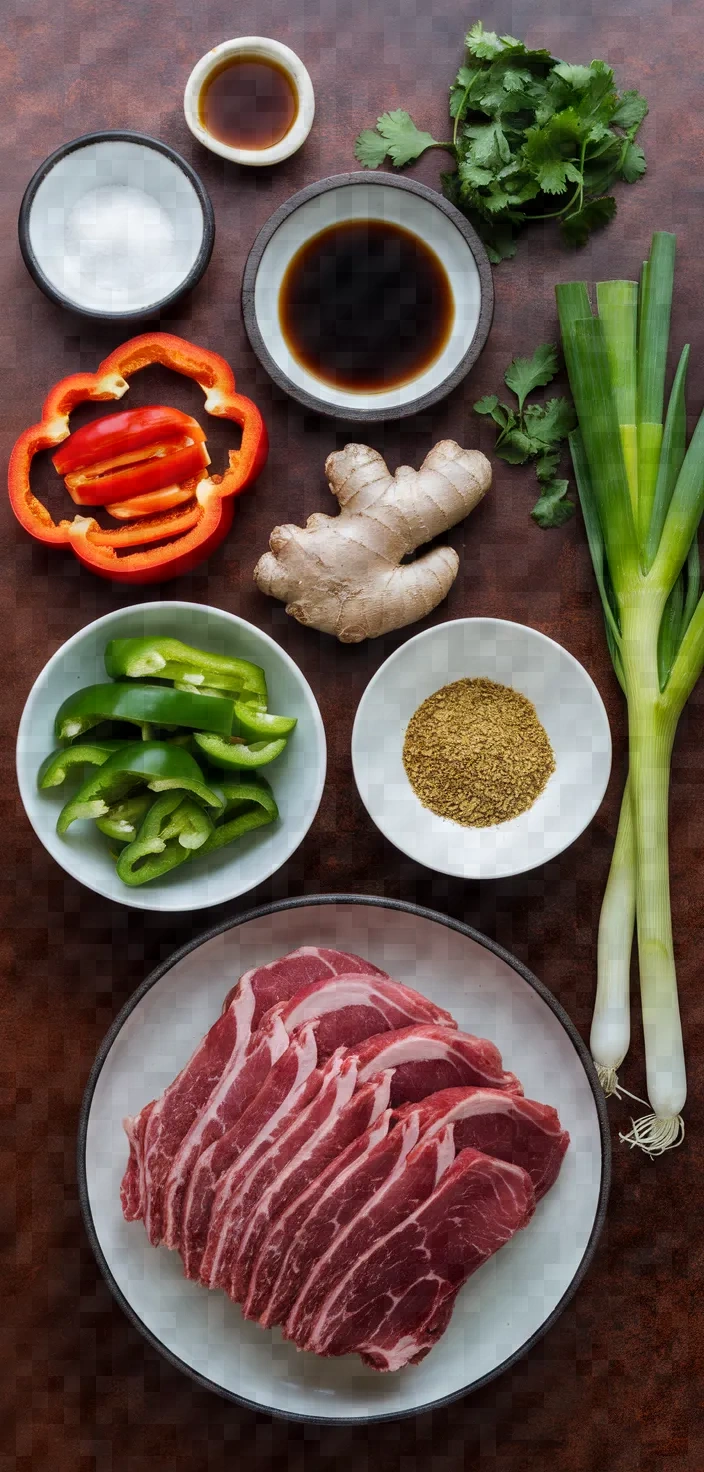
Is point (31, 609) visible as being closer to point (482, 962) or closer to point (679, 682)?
point (482, 962)

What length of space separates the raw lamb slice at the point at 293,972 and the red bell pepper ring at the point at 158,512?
0.99 meters

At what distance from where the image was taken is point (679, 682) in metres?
2.53

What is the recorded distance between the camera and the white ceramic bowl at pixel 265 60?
2561 mm

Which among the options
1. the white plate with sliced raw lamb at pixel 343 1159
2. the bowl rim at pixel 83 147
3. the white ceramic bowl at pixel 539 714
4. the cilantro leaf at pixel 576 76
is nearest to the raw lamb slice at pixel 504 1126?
the white plate with sliced raw lamb at pixel 343 1159

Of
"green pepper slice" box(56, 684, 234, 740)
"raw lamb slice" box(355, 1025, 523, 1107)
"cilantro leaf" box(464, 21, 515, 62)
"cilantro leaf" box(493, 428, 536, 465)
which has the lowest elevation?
"raw lamb slice" box(355, 1025, 523, 1107)

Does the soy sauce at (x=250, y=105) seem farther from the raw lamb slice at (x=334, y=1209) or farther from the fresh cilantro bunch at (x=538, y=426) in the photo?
the raw lamb slice at (x=334, y=1209)

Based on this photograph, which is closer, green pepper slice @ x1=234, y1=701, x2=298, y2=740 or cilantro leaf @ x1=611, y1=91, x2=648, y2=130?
green pepper slice @ x1=234, y1=701, x2=298, y2=740

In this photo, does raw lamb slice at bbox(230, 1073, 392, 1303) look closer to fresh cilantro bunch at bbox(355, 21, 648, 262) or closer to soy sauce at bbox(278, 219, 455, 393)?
soy sauce at bbox(278, 219, 455, 393)

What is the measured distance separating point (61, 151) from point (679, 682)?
78.2 inches

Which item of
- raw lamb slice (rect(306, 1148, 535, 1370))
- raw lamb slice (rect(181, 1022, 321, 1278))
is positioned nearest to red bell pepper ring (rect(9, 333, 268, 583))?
raw lamb slice (rect(181, 1022, 321, 1278))

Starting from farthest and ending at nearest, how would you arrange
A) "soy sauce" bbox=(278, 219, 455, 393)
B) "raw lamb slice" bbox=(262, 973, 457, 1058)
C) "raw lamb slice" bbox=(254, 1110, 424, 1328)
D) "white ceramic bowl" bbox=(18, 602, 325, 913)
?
"soy sauce" bbox=(278, 219, 455, 393) < "white ceramic bowl" bbox=(18, 602, 325, 913) < "raw lamb slice" bbox=(262, 973, 457, 1058) < "raw lamb slice" bbox=(254, 1110, 424, 1328)

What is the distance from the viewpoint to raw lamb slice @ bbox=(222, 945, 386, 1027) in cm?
231

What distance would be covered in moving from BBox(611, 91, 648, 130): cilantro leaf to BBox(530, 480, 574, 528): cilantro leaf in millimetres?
928

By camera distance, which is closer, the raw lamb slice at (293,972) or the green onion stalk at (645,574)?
the raw lamb slice at (293,972)
